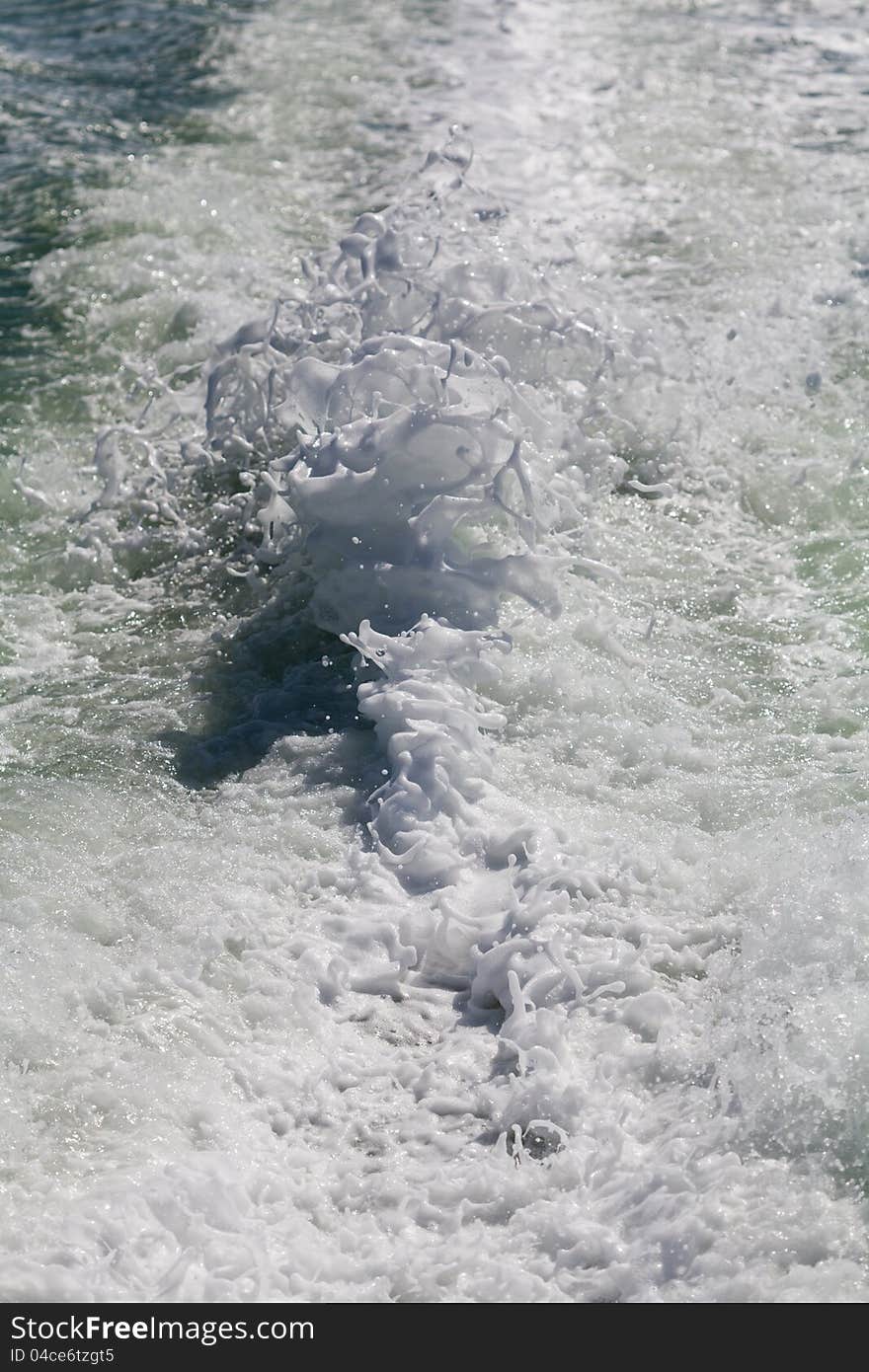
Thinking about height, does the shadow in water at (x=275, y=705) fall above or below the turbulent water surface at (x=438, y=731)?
below

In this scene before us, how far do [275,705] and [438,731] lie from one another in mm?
730

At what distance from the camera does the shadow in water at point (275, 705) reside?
4977mm

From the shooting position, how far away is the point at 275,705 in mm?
5344

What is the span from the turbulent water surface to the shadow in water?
0.02 metres

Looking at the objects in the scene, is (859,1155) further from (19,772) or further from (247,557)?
(247,557)

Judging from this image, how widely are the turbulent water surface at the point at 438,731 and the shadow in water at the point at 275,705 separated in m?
0.02

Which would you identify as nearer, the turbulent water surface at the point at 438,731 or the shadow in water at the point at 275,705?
the turbulent water surface at the point at 438,731

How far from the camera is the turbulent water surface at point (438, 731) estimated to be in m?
3.41

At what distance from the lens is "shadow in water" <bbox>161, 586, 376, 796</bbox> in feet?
16.3

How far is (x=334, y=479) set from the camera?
5.66 m

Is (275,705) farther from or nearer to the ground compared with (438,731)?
nearer to the ground

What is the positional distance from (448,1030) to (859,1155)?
3.62 ft
